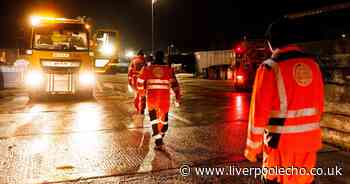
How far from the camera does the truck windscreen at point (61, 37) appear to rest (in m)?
14.0

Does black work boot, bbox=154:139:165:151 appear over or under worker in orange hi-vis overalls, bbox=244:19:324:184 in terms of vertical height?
under

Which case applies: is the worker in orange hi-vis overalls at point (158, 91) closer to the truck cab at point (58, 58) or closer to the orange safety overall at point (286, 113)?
the orange safety overall at point (286, 113)

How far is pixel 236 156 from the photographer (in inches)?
248

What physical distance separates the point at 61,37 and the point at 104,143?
26.6ft

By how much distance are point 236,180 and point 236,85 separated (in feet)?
44.3

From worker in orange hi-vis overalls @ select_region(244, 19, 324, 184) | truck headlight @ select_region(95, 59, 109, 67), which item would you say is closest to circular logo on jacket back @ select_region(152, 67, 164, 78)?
worker in orange hi-vis overalls @ select_region(244, 19, 324, 184)

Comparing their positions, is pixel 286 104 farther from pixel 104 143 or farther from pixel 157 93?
pixel 104 143

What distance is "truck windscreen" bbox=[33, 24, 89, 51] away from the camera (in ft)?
45.9

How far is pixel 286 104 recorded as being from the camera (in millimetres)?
2973

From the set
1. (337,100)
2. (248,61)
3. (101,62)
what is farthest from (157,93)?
(248,61)

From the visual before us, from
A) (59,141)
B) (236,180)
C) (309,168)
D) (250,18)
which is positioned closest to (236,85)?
(59,141)

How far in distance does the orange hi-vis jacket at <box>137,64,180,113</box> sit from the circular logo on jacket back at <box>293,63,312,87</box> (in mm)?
4150

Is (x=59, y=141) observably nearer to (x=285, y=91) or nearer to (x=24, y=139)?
(x=24, y=139)

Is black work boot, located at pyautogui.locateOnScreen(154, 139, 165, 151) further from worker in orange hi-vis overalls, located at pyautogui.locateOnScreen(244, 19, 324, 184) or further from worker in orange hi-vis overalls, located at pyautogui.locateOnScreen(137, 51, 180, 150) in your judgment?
worker in orange hi-vis overalls, located at pyautogui.locateOnScreen(244, 19, 324, 184)
